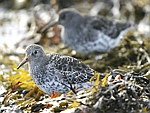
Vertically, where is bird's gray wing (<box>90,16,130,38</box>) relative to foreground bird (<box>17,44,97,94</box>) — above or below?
above

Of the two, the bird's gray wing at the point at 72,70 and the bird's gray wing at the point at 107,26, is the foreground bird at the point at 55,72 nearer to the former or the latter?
the bird's gray wing at the point at 72,70

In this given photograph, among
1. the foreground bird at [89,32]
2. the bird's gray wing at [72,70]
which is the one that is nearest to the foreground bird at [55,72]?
the bird's gray wing at [72,70]

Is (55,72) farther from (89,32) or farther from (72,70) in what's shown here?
(89,32)

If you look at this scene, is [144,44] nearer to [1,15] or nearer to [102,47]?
[102,47]

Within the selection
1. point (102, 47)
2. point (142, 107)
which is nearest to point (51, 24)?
point (102, 47)

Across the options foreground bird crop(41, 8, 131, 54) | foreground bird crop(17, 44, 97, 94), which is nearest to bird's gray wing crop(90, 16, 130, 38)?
foreground bird crop(41, 8, 131, 54)

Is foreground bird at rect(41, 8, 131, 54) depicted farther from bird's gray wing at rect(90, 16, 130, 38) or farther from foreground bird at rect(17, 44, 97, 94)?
foreground bird at rect(17, 44, 97, 94)

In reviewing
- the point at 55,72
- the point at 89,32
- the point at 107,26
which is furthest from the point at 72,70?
the point at 107,26
